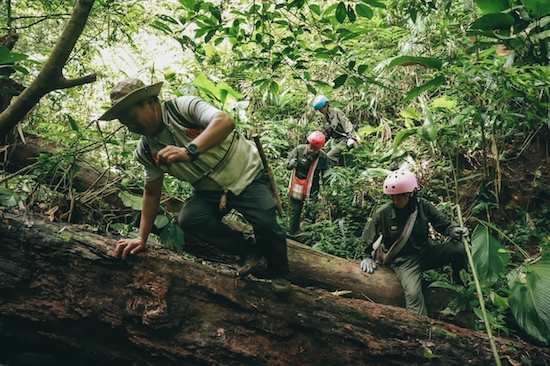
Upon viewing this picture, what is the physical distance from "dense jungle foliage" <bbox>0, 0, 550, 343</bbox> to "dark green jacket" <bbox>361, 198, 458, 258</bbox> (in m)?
0.38

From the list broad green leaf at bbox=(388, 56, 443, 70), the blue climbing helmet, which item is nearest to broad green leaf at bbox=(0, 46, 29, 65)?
broad green leaf at bbox=(388, 56, 443, 70)

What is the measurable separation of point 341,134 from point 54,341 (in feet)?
24.7

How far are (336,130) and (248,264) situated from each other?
21.3ft

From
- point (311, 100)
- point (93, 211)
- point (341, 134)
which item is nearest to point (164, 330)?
point (93, 211)

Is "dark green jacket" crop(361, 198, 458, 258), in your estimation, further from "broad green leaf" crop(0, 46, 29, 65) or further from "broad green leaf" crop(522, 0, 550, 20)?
"broad green leaf" crop(0, 46, 29, 65)

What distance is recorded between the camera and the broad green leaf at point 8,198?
10.1 feet

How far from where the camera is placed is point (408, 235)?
4.99 m

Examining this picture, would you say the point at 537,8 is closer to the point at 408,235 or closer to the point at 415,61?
the point at 415,61

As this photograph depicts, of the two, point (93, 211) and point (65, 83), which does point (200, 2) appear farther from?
point (93, 211)

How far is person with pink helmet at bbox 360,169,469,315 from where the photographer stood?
16.1 feet

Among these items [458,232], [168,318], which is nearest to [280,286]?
[168,318]

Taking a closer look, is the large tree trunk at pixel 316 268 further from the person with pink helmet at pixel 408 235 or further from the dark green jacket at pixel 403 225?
the dark green jacket at pixel 403 225

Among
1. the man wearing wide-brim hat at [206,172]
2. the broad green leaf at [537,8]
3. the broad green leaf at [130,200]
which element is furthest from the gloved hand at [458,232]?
the broad green leaf at [130,200]

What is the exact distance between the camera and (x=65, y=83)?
2865mm
